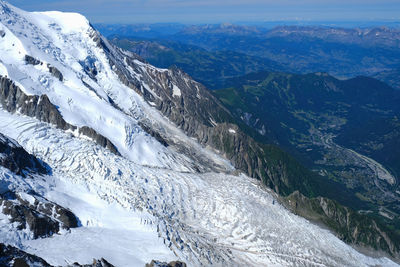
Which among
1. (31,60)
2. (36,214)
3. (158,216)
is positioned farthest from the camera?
(31,60)

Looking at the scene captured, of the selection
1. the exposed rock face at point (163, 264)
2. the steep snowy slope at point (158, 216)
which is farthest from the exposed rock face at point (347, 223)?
the exposed rock face at point (163, 264)

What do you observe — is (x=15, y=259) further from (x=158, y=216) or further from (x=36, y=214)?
(x=158, y=216)

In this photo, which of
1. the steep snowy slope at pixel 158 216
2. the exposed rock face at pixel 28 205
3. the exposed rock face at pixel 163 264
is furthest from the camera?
the steep snowy slope at pixel 158 216

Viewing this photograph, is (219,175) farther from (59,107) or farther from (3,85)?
(3,85)

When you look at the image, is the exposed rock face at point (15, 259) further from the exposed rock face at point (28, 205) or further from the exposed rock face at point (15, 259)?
the exposed rock face at point (28, 205)

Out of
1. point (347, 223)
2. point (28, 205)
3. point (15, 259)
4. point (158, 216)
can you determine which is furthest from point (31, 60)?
point (347, 223)

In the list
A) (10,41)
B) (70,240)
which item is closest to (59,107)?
(10,41)
